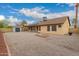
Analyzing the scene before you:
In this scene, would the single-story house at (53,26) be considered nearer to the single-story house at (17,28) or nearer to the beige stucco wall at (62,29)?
the beige stucco wall at (62,29)

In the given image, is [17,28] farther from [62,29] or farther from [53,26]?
[62,29]

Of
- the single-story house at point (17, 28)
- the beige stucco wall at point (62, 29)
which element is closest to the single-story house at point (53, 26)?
the beige stucco wall at point (62, 29)

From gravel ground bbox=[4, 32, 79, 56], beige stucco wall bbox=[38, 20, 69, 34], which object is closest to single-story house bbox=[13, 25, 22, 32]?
gravel ground bbox=[4, 32, 79, 56]

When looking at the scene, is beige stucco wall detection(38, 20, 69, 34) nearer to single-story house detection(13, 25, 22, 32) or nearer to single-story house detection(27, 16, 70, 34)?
single-story house detection(27, 16, 70, 34)

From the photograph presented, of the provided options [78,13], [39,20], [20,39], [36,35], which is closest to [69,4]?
[78,13]

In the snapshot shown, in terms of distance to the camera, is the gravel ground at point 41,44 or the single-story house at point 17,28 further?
the single-story house at point 17,28

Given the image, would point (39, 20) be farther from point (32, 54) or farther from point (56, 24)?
point (32, 54)

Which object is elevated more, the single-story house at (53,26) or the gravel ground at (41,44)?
the single-story house at (53,26)
